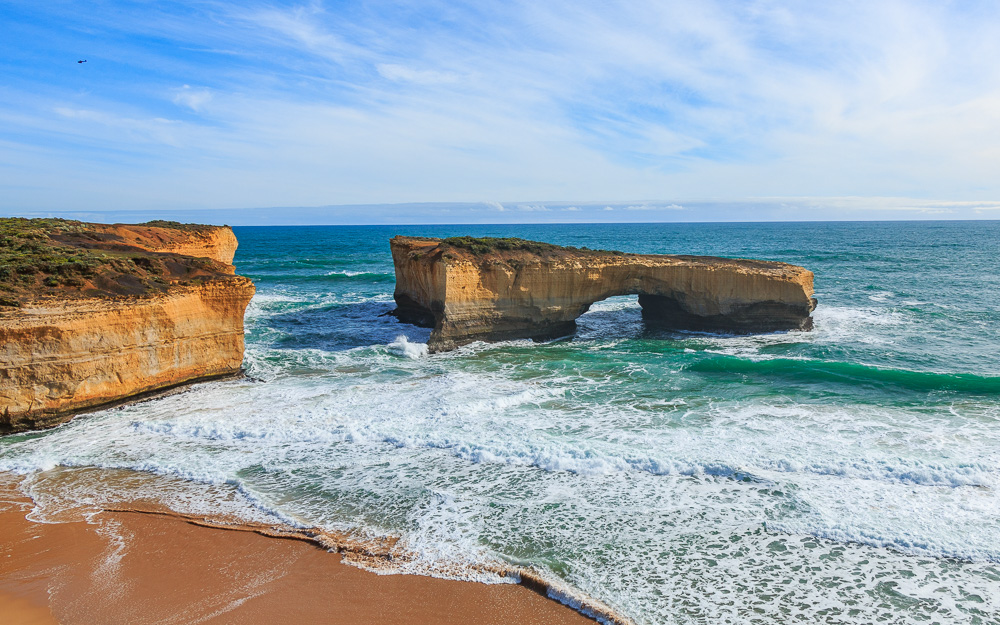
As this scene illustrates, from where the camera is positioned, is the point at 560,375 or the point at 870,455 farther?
the point at 560,375

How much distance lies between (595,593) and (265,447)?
677 cm

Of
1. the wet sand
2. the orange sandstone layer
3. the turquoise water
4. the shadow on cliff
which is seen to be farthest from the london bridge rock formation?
the wet sand

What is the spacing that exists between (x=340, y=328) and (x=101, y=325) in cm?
977

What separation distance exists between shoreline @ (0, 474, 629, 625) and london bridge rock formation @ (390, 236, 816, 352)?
10683mm

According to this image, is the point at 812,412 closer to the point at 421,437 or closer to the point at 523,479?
the point at 523,479

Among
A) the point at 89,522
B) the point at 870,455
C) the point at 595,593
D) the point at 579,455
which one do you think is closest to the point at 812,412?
the point at 870,455

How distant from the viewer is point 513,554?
725 centimetres

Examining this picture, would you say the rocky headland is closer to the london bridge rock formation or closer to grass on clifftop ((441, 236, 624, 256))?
the london bridge rock formation

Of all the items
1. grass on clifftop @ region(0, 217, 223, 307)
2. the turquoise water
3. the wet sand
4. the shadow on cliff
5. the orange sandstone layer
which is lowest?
the wet sand

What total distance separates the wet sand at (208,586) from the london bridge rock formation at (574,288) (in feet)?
35.6

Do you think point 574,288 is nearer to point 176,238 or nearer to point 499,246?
point 499,246

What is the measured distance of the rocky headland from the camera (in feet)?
35.8

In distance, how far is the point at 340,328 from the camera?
21.2m

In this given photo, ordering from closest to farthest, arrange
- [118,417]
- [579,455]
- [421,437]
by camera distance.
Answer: [579,455] → [421,437] → [118,417]
